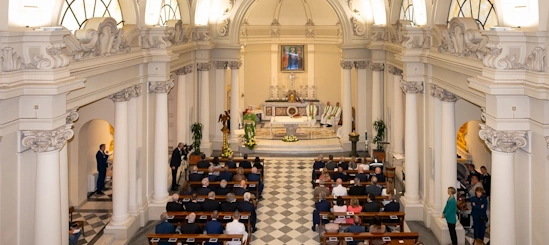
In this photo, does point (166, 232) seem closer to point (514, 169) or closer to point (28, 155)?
point (28, 155)

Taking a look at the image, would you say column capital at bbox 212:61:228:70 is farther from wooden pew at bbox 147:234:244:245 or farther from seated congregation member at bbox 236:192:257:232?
wooden pew at bbox 147:234:244:245

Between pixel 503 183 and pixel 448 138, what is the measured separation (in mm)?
4523

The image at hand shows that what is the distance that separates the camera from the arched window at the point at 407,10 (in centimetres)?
1906

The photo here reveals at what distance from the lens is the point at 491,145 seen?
10.4m

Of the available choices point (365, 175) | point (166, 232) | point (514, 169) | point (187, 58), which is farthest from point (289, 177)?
point (514, 169)

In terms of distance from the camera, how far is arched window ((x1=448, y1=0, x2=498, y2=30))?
1236cm

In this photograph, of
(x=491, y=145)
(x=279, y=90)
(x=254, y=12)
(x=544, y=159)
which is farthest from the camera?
(x=279, y=90)

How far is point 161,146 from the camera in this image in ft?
56.5

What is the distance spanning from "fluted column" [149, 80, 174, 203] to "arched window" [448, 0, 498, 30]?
27.9 feet

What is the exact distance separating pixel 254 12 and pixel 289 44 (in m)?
2.96

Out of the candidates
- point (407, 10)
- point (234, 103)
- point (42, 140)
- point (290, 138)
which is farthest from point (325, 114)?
point (42, 140)

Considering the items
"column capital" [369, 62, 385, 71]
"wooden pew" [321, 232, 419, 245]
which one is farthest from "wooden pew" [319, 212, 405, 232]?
"column capital" [369, 62, 385, 71]

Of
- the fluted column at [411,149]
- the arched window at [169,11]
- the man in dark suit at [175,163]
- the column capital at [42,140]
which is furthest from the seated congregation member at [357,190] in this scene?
the column capital at [42,140]

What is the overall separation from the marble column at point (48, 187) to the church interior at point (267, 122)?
3 cm
